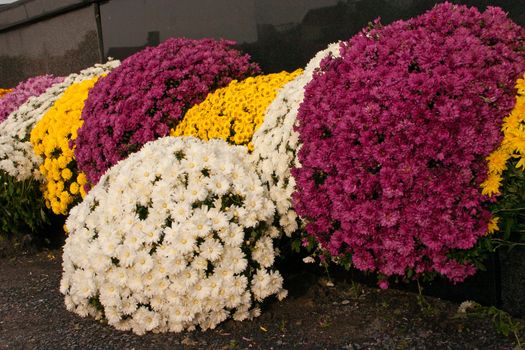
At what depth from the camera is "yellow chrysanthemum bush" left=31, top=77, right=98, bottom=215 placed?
6023 millimetres

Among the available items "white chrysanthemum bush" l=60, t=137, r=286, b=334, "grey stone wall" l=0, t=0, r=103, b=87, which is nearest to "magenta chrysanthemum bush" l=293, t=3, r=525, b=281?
"white chrysanthemum bush" l=60, t=137, r=286, b=334

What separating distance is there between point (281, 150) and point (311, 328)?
123cm

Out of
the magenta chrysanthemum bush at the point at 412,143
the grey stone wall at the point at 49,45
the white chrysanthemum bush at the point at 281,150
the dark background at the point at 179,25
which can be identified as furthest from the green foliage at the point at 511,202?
the grey stone wall at the point at 49,45

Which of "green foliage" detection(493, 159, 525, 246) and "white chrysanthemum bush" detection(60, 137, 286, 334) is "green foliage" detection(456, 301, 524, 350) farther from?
"white chrysanthemum bush" detection(60, 137, 286, 334)

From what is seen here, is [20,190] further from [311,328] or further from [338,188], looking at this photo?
[338,188]

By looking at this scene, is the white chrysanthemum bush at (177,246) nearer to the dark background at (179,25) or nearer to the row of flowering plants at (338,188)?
the row of flowering plants at (338,188)

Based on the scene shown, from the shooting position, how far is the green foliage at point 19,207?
6047mm

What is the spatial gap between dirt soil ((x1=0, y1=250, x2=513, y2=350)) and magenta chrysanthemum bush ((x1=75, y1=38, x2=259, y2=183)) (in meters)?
1.65

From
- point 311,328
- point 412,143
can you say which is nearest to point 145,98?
point 311,328

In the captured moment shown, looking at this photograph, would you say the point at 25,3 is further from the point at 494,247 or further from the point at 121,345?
the point at 494,247

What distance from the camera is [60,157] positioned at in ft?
19.9

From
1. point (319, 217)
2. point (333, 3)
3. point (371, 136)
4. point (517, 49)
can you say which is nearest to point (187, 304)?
point (319, 217)

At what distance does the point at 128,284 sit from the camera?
141 inches

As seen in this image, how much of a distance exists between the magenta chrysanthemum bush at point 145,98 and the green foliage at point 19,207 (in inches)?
30.6
